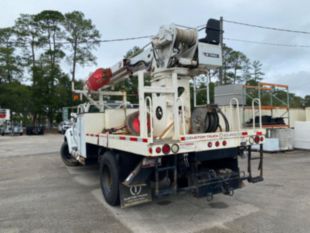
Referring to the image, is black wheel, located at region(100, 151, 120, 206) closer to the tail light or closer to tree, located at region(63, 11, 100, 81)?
the tail light

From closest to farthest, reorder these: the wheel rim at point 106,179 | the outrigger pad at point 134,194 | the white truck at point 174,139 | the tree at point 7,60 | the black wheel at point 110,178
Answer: the white truck at point 174,139
the outrigger pad at point 134,194
the black wheel at point 110,178
the wheel rim at point 106,179
the tree at point 7,60

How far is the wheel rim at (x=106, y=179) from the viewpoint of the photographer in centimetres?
454

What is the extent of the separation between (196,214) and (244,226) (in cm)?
77

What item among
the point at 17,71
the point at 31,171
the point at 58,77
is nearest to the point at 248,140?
the point at 31,171

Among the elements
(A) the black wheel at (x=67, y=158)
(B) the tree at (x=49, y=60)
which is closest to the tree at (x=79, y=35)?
(B) the tree at (x=49, y=60)

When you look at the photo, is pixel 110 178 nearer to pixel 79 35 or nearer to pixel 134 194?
pixel 134 194

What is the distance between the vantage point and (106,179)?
4668 millimetres

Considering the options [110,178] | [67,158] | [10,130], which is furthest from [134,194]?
[10,130]

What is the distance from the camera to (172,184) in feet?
12.1

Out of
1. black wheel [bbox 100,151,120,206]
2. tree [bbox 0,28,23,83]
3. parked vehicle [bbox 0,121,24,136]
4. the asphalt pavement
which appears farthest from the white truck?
tree [bbox 0,28,23,83]

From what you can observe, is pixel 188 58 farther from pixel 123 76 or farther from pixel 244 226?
A: pixel 244 226

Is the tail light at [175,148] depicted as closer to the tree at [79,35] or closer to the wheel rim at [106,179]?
the wheel rim at [106,179]

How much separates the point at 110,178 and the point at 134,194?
2.44 ft

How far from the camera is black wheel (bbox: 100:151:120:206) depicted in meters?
4.14
